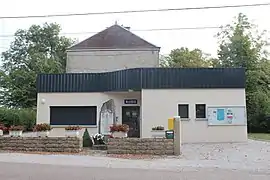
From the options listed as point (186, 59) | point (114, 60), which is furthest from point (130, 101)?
point (186, 59)

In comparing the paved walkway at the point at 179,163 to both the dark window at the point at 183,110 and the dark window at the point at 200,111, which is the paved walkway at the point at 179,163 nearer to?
the dark window at the point at 200,111

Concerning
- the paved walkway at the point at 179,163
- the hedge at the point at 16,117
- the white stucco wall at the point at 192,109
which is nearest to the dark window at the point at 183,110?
the white stucco wall at the point at 192,109

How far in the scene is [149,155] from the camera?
15844mm

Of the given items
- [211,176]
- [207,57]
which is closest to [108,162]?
[211,176]

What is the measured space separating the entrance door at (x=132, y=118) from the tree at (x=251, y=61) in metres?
13.7

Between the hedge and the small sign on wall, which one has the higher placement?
the small sign on wall

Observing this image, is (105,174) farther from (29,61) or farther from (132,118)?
(29,61)

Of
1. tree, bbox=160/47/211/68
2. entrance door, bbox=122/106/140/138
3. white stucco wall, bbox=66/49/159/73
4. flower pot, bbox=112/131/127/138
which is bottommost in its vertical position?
flower pot, bbox=112/131/127/138

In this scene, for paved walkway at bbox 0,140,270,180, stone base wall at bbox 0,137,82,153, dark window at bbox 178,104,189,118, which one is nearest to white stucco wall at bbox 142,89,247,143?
dark window at bbox 178,104,189,118

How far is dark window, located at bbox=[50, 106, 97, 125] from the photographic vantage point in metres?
24.5

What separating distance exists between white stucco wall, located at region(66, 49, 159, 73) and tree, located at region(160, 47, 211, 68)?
52.4 feet

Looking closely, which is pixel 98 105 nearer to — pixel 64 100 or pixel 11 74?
pixel 64 100

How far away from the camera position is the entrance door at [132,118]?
24.7 meters

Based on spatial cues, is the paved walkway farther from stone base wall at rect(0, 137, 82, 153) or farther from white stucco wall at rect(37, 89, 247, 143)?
white stucco wall at rect(37, 89, 247, 143)
